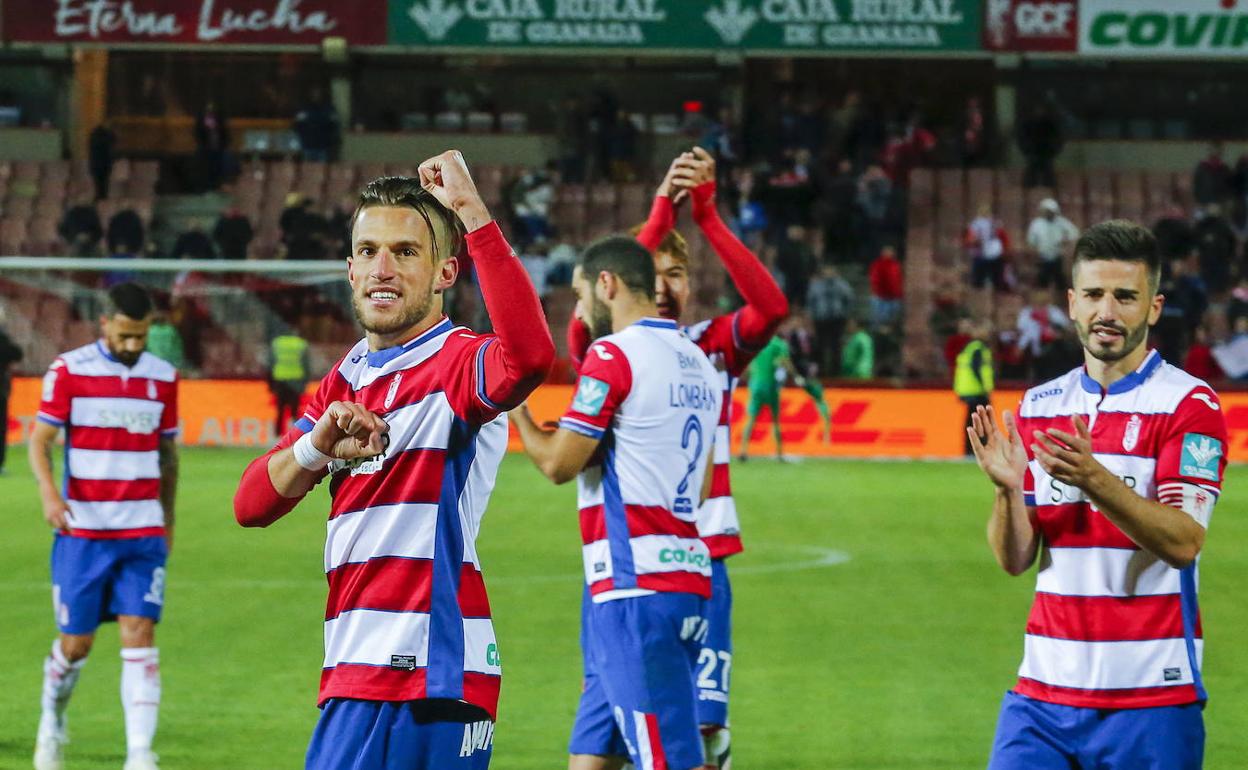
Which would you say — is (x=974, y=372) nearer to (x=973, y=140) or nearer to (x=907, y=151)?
(x=907, y=151)

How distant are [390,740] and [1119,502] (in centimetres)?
177

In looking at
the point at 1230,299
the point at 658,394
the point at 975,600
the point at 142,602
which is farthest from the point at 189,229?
the point at 658,394

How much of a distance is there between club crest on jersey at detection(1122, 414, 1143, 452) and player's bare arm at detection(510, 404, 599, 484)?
1.67 m

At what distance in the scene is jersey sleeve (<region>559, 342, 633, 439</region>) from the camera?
564 cm

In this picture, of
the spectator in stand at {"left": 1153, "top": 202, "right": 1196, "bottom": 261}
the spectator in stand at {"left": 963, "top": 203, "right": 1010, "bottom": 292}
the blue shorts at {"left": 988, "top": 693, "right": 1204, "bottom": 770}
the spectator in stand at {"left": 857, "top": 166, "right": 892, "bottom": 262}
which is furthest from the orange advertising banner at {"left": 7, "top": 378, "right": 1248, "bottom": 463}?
the blue shorts at {"left": 988, "top": 693, "right": 1204, "bottom": 770}

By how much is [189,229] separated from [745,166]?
987 centimetres

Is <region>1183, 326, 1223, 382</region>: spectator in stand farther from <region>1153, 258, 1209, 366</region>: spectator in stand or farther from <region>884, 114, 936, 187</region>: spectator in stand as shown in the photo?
<region>884, 114, 936, 187</region>: spectator in stand

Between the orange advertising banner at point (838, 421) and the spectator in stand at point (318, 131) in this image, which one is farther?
the spectator in stand at point (318, 131)

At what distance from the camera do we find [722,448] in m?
6.77

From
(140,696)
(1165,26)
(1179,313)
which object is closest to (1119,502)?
(140,696)

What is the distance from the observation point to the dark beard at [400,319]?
12.9 feet

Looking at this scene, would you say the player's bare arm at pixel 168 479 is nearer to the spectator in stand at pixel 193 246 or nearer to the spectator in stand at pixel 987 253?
the spectator in stand at pixel 193 246

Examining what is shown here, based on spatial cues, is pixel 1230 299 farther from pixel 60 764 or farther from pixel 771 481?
pixel 60 764

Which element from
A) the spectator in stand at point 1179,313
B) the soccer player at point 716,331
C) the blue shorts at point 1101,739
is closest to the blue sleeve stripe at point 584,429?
the soccer player at point 716,331
